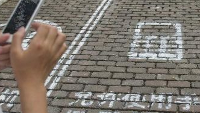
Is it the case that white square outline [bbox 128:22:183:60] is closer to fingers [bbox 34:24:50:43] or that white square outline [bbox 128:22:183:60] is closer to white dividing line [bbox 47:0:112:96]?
white dividing line [bbox 47:0:112:96]

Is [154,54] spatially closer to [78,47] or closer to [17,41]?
[78,47]

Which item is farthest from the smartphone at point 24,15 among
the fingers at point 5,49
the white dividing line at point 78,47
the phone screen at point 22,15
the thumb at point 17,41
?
the white dividing line at point 78,47

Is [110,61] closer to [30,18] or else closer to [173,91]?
[173,91]

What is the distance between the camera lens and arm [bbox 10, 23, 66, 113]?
61.8 inches

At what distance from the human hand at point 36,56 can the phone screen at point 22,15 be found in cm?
25

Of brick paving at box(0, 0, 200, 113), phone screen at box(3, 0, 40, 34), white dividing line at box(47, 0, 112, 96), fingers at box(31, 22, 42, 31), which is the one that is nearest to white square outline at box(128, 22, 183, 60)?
brick paving at box(0, 0, 200, 113)

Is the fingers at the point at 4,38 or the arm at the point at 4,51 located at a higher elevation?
the fingers at the point at 4,38

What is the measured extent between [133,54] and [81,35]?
1.65 metres

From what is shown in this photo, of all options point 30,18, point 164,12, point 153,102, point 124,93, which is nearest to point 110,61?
point 124,93

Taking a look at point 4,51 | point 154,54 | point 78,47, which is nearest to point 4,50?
point 4,51

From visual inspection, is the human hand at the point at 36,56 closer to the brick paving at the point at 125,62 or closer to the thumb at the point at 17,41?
the thumb at the point at 17,41

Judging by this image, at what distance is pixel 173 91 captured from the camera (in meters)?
5.34

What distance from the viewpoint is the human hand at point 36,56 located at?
157 centimetres

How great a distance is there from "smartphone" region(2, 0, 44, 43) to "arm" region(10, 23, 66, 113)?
0.77ft
